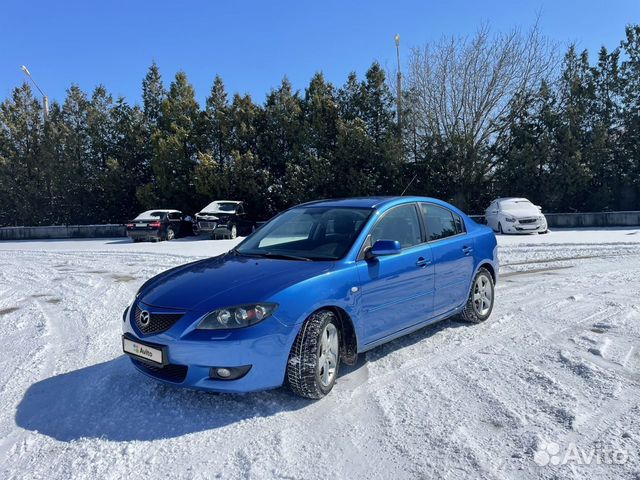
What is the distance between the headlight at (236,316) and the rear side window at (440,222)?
7.44ft

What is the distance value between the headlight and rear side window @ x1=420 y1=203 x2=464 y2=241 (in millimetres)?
2268

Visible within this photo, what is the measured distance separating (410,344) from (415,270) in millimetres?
907

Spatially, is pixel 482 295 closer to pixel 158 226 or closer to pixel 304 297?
pixel 304 297

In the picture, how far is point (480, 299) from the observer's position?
233 inches

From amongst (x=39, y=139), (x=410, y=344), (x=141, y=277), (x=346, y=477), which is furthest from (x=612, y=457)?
(x=39, y=139)

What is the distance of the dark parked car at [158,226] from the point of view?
20.0 m

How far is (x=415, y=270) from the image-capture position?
4.71 meters

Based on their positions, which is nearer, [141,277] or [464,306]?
[464,306]

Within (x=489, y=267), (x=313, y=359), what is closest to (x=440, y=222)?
(x=489, y=267)

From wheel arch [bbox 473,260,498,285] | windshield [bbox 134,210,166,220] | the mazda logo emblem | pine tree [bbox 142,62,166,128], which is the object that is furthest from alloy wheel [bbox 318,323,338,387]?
pine tree [bbox 142,62,166,128]

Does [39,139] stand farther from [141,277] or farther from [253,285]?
[253,285]

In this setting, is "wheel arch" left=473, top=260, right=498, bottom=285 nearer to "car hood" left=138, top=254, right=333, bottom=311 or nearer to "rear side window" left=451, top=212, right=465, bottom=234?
"rear side window" left=451, top=212, right=465, bottom=234

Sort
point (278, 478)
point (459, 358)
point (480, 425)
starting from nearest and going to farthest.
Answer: point (278, 478) → point (480, 425) → point (459, 358)

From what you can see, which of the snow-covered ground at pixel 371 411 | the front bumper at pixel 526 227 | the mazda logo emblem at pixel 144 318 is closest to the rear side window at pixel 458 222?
the snow-covered ground at pixel 371 411
